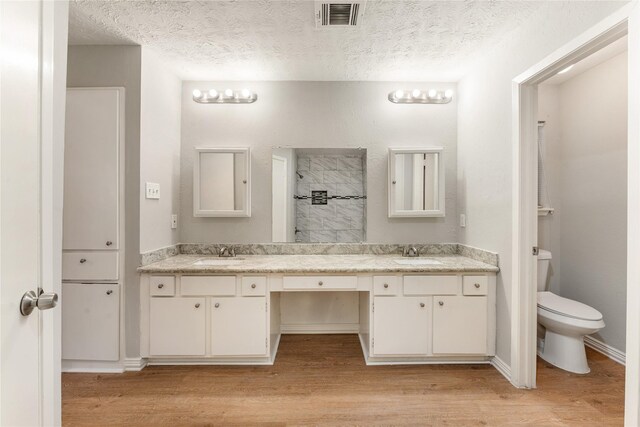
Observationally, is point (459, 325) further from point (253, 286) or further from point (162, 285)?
point (162, 285)

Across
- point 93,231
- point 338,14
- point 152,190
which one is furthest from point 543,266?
point 93,231

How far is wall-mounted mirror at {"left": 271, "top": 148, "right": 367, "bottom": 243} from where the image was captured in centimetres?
263

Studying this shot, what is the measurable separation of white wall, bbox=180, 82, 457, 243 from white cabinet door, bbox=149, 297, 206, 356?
70cm

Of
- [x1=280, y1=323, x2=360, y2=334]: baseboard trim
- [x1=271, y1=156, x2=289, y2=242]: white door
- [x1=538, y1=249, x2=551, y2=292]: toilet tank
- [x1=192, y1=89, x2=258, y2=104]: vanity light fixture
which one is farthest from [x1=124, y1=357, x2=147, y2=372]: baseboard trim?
[x1=538, y1=249, x2=551, y2=292]: toilet tank

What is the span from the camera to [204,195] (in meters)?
2.66

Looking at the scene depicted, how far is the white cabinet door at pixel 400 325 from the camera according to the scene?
216cm

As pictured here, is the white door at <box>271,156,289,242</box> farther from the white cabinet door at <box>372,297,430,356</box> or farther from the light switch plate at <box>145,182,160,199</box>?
the white cabinet door at <box>372,297,430,356</box>

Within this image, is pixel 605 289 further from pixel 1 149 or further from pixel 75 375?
pixel 75 375

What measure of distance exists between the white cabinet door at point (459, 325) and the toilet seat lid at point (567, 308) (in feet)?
1.60

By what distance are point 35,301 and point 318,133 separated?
7.54 ft

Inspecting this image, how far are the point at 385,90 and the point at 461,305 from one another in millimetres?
1950

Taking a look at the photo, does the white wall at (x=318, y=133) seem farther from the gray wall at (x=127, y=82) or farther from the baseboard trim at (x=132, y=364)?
the baseboard trim at (x=132, y=364)

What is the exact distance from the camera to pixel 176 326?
2141 millimetres

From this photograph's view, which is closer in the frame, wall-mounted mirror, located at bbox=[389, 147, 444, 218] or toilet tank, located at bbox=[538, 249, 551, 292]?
toilet tank, located at bbox=[538, 249, 551, 292]
